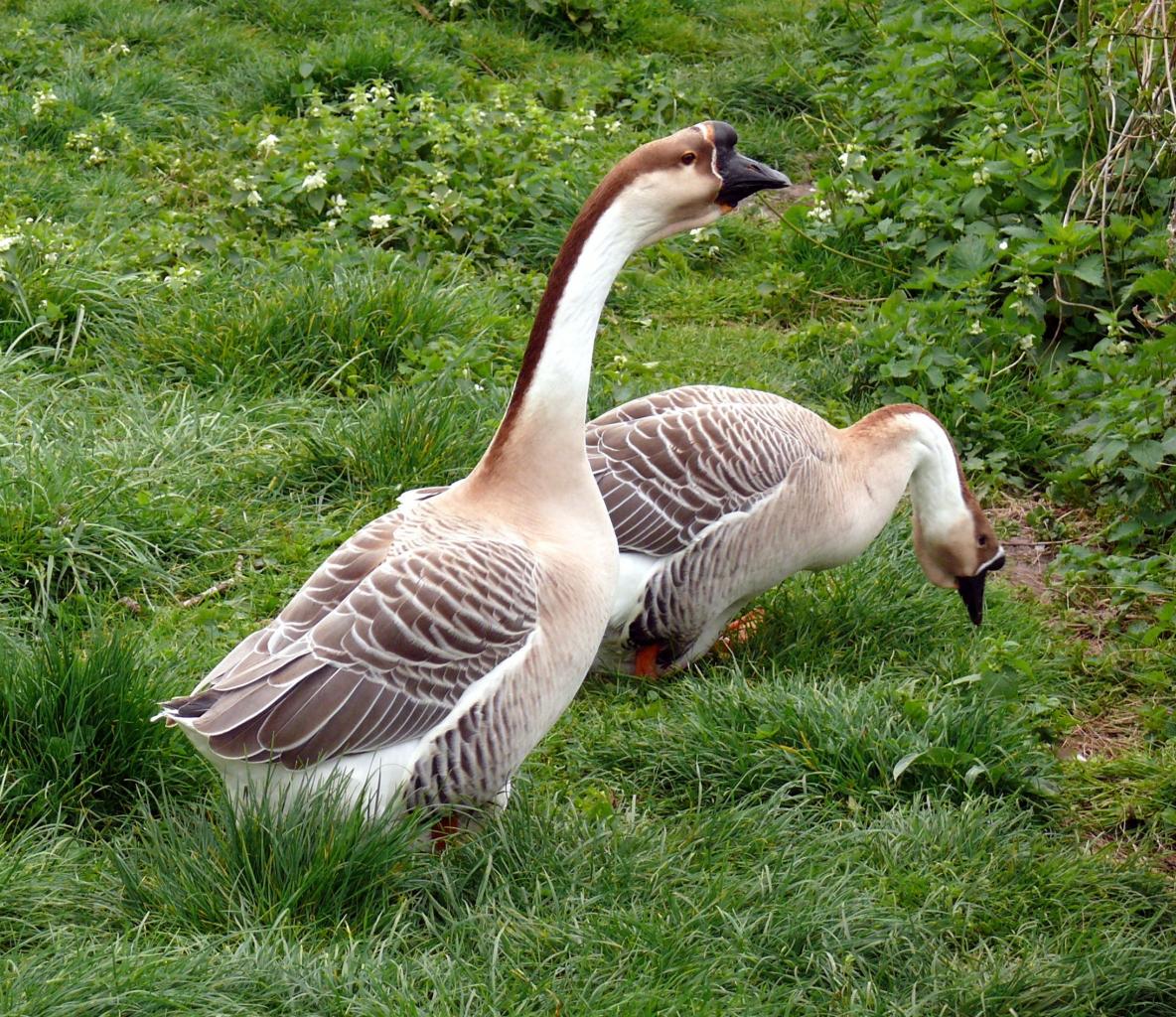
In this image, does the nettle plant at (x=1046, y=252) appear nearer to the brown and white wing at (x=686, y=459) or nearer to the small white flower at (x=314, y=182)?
the brown and white wing at (x=686, y=459)

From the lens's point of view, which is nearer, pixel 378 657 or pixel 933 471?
pixel 378 657

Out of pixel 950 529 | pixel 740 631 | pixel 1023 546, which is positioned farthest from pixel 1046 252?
pixel 740 631

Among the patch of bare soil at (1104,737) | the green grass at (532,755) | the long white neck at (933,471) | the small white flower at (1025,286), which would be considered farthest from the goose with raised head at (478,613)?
the small white flower at (1025,286)

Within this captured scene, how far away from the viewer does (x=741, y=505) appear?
16.5 feet

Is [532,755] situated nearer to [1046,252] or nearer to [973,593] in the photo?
[973,593]

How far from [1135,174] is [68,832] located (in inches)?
206

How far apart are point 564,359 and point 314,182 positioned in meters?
3.90

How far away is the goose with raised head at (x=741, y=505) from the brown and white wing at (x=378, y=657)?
1.23m

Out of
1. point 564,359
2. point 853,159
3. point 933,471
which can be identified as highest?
point 564,359

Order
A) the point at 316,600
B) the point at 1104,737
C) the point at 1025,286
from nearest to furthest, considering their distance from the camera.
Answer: the point at 316,600, the point at 1104,737, the point at 1025,286

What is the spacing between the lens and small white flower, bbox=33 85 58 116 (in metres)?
8.27

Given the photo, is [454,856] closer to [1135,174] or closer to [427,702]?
[427,702]

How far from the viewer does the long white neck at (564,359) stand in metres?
3.71

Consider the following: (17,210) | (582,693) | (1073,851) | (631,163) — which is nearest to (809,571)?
(582,693)
